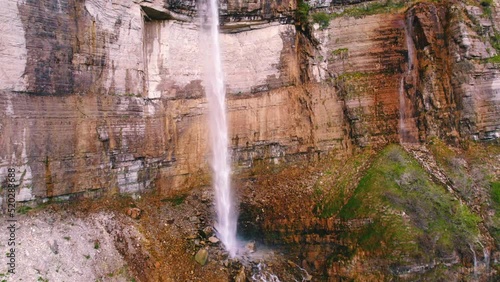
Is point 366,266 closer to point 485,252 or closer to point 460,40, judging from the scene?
point 485,252

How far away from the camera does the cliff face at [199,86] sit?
44.7ft

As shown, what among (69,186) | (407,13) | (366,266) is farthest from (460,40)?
(69,186)

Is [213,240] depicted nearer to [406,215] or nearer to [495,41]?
[406,215]

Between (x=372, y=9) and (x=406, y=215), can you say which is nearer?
(x=406, y=215)

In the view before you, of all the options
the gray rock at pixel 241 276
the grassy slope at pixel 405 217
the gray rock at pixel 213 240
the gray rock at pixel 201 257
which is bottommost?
the gray rock at pixel 241 276

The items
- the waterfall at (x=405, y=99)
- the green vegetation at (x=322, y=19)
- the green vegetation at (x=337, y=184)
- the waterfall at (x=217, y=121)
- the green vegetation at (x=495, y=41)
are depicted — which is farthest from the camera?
the green vegetation at (x=322, y=19)

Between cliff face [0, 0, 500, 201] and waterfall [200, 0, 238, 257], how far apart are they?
389 mm

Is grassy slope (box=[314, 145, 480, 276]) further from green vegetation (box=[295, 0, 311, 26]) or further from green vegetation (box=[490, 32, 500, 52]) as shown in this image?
green vegetation (box=[295, 0, 311, 26])

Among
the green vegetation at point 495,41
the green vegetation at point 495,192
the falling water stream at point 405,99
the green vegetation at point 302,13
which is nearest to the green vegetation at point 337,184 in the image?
the falling water stream at point 405,99

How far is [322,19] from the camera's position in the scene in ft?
63.2

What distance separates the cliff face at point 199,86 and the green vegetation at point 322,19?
0.22 metres

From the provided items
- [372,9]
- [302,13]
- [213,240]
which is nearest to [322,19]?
[302,13]

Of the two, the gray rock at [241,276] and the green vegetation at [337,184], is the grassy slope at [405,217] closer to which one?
the green vegetation at [337,184]

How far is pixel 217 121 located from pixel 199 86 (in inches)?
69.4
